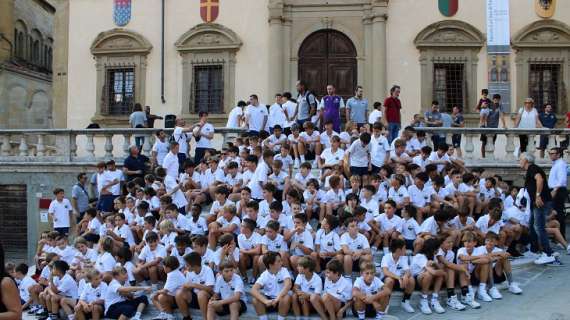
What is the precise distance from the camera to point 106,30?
77.6ft

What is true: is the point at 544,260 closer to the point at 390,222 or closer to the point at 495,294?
the point at 495,294

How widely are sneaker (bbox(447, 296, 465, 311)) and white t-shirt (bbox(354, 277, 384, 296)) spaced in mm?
1314

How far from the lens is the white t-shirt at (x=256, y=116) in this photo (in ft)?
56.3

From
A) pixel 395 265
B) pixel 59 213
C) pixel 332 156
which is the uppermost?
pixel 332 156

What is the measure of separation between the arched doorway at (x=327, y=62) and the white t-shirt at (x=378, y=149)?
836 centimetres

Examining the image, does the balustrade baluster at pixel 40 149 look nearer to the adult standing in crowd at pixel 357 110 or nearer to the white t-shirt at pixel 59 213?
the white t-shirt at pixel 59 213

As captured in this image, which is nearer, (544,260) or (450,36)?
(544,260)

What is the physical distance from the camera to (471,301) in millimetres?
10734

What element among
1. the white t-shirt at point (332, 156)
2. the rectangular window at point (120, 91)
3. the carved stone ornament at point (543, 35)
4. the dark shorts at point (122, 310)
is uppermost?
the carved stone ornament at point (543, 35)

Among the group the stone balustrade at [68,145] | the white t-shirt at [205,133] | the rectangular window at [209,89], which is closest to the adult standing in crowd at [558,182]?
the white t-shirt at [205,133]

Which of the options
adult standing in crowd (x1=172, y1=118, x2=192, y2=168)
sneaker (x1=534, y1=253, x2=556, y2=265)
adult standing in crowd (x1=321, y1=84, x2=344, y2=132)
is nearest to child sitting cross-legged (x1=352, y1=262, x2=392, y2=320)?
sneaker (x1=534, y1=253, x2=556, y2=265)

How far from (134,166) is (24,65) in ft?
58.7

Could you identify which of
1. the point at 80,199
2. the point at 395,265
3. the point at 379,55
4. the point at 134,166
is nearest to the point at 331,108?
the point at 134,166

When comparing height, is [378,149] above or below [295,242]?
above
